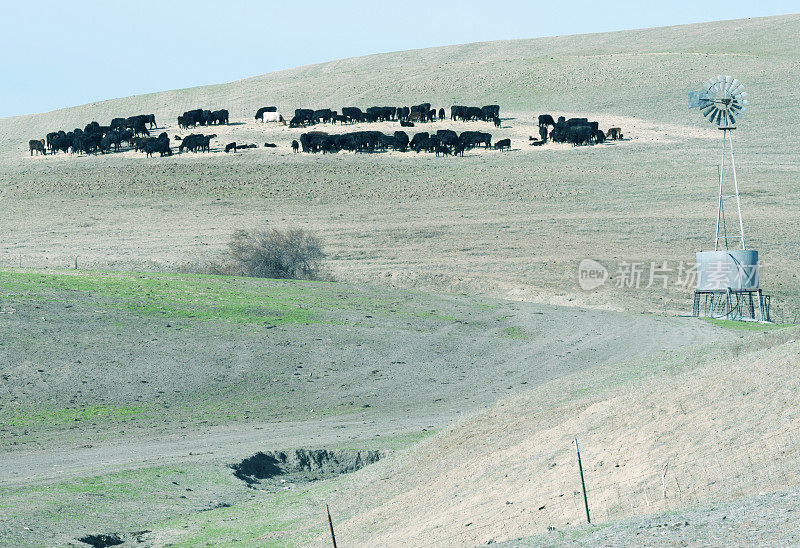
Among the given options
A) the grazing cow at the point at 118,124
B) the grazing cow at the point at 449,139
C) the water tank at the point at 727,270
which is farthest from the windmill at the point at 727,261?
the grazing cow at the point at 118,124

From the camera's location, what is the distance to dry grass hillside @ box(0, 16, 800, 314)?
41031 mm

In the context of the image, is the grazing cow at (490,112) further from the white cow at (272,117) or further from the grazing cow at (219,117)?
the grazing cow at (219,117)

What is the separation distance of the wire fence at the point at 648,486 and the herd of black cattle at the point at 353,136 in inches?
1991

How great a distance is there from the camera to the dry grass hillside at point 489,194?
41.0m

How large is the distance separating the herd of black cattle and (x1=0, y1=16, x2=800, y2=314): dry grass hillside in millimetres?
1265

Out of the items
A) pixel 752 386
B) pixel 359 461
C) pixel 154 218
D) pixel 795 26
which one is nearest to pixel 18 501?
pixel 359 461

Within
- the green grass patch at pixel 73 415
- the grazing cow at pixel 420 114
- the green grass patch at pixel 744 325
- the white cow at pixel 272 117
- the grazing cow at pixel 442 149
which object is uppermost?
the white cow at pixel 272 117

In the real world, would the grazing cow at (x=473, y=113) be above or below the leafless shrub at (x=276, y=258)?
above

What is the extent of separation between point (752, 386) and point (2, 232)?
4364cm

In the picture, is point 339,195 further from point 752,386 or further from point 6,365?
point 752,386

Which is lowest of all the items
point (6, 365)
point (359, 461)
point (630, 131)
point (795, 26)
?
point (359, 461)

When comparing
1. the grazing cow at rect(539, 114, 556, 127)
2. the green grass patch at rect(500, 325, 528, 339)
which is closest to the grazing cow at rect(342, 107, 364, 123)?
the grazing cow at rect(539, 114, 556, 127)

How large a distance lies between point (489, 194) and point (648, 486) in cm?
4183

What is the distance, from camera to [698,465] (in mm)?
11219
